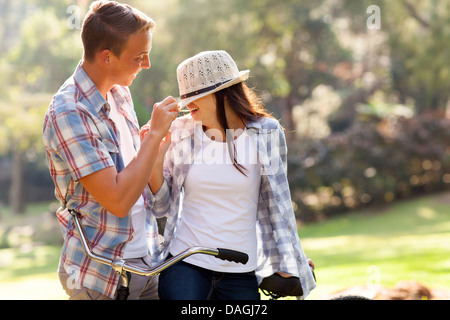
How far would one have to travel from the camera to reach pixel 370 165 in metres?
13.7

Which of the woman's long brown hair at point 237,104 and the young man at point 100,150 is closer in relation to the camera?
the young man at point 100,150

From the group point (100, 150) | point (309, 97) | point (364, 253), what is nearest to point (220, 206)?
point (100, 150)

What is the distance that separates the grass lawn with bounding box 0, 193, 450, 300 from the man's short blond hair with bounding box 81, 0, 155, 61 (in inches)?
150

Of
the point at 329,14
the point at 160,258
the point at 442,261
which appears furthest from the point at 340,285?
the point at 329,14

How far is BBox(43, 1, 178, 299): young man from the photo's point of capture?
7.49 ft

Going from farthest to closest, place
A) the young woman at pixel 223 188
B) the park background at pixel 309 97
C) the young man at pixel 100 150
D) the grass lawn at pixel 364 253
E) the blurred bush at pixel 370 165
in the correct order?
1. the blurred bush at pixel 370 165
2. the park background at pixel 309 97
3. the grass lawn at pixel 364 253
4. the young woman at pixel 223 188
5. the young man at pixel 100 150

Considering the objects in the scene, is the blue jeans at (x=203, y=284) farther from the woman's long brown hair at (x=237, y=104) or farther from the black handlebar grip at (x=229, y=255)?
the woman's long brown hair at (x=237, y=104)

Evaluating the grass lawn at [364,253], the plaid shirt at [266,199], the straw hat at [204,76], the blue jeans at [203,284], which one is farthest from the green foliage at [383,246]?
the straw hat at [204,76]

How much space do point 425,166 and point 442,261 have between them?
7014 mm

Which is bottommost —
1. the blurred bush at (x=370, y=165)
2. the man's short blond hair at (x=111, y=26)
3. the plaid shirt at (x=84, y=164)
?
the blurred bush at (x=370, y=165)

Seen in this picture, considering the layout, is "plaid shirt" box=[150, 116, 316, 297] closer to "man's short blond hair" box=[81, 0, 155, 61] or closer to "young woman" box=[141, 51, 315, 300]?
"young woman" box=[141, 51, 315, 300]

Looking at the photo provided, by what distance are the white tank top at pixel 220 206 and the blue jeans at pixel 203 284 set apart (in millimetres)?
40

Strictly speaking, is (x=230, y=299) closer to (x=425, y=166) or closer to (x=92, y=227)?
(x=92, y=227)

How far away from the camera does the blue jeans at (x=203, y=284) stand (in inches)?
97.4
